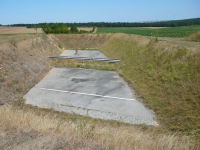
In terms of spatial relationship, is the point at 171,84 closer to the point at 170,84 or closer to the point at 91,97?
the point at 170,84

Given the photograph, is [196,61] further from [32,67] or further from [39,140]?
[32,67]

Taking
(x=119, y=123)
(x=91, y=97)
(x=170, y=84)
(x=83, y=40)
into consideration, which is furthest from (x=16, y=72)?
(x=83, y=40)

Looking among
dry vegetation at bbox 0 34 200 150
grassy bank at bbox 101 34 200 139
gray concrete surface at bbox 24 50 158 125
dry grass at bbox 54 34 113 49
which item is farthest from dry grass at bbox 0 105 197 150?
dry grass at bbox 54 34 113 49

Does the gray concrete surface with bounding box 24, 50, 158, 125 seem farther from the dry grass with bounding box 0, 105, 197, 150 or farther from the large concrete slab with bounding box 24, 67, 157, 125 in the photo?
the dry grass with bounding box 0, 105, 197, 150

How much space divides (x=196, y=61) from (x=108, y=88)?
660 centimetres

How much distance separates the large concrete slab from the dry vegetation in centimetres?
68

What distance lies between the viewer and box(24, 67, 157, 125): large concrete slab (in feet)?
29.3

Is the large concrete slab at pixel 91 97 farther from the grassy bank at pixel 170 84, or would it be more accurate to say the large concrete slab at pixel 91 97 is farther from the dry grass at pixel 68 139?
the dry grass at pixel 68 139

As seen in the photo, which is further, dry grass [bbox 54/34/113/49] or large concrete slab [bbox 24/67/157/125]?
dry grass [bbox 54/34/113/49]

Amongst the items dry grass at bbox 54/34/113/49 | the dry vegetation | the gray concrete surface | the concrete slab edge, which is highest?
dry grass at bbox 54/34/113/49

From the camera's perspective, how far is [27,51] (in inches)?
785

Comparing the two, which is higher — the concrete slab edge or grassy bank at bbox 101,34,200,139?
grassy bank at bbox 101,34,200,139

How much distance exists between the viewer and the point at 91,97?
11102 millimetres

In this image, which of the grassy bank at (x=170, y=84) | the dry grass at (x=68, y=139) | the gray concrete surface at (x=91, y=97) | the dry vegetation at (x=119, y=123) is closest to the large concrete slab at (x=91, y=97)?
the gray concrete surface at (x=91, y=97)
